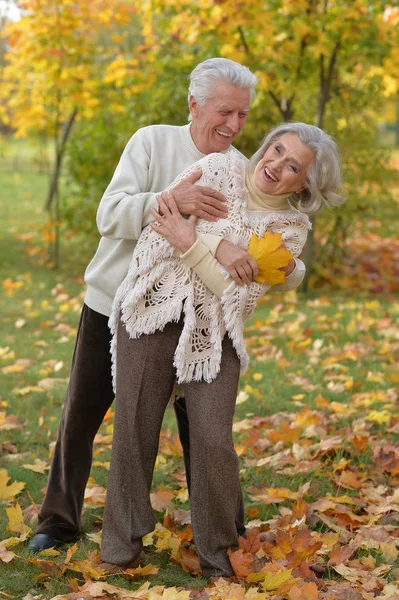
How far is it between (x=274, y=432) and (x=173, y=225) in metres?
2.05

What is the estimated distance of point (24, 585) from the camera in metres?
3.04

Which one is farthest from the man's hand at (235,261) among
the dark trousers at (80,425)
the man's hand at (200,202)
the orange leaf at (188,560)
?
the orange leaf at (188,560)

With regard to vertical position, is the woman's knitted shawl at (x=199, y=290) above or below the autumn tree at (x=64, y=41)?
below

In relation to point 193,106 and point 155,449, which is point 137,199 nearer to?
point 193,106

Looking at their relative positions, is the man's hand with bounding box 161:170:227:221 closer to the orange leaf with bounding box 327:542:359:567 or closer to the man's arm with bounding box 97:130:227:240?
the man's arm with bounding box 97:130:227:240

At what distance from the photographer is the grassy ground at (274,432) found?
3242mm

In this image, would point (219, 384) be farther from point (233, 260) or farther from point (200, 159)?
point (200, 159)

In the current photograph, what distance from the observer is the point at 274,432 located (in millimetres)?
4492

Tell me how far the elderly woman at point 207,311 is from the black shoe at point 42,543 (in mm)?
599

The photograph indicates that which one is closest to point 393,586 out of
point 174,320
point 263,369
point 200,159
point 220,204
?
point 174,320

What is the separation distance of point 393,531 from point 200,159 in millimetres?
1753

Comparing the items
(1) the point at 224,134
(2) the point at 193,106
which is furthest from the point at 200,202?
(2) the point at 193,106

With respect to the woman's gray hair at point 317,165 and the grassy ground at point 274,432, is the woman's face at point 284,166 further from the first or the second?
the grassy ground at point 274,432

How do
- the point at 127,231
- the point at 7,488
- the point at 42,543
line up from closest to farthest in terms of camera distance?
the point at 127,231 → the point at 42,543 → the point at 7,488
